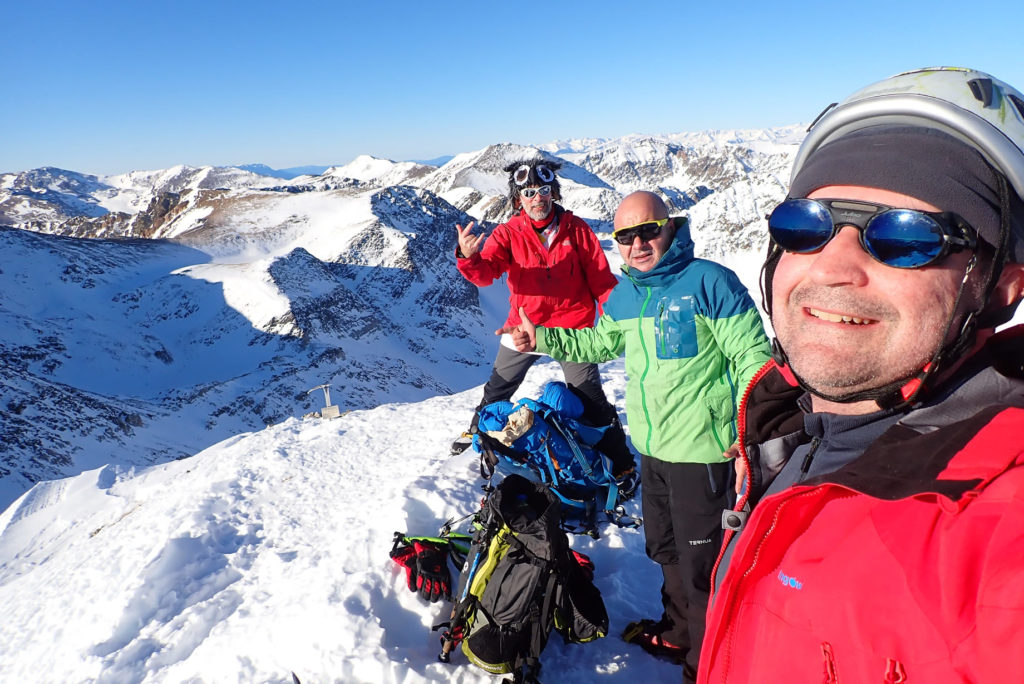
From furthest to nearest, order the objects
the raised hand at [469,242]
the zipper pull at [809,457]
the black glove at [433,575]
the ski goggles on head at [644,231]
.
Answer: the raised hand at [469,242] → the black glove at [433,575] → the ski goggles on head at [644,231] → the zipper pull at [809,457]

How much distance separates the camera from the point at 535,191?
213 inches

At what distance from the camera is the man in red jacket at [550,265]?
550 cm

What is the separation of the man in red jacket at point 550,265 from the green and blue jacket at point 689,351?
2.20 m

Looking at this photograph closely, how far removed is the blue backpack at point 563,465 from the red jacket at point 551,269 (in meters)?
1.20

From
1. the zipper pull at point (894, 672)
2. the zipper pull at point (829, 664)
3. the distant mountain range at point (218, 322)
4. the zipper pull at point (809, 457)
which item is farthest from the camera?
the distant mountain range at point (218, 322)

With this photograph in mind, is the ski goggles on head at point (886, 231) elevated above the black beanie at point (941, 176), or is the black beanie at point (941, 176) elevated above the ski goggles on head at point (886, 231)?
the black beanie at point (941, 176)

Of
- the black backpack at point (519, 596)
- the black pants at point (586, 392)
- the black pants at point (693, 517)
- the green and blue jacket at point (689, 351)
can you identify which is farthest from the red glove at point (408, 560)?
the green and blue jacket at point (689, 351)

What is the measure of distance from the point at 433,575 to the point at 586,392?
2774 mm

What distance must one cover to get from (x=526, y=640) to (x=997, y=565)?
302 cm

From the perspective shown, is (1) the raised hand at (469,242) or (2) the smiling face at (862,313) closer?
(2) the smiling face at (862,313)

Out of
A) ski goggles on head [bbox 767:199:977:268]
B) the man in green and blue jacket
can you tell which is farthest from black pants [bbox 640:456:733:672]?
ski goggles on head [bbox 767:199:977:268]

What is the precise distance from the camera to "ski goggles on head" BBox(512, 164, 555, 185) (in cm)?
550

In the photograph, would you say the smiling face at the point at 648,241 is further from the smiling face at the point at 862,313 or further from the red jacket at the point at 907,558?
the red jacket at the point at 907,558

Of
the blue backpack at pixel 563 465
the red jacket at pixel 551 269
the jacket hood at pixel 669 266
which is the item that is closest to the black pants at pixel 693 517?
the jacket hood at pixel 669 266
